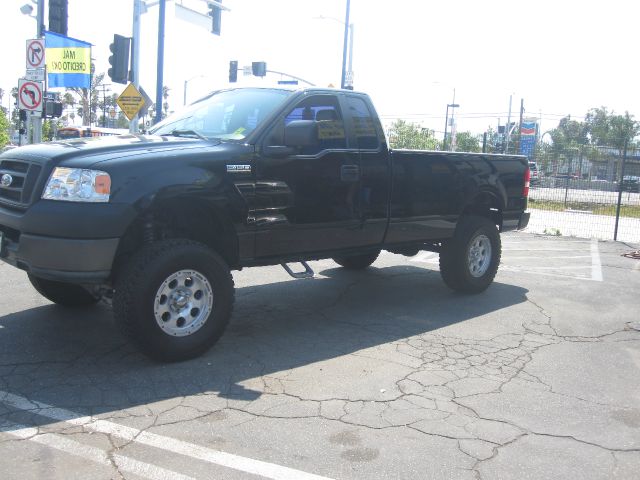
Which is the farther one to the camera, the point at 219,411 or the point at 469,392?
the point at 469,392

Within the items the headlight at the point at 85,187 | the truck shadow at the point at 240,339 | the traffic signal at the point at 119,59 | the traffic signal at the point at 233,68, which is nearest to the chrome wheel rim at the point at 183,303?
the truck shadow at the point at 240,339

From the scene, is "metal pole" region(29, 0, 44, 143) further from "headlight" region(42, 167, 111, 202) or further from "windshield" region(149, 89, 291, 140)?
"headlight" region(42, 167, 111, 202)

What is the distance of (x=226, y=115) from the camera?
5.79 meters

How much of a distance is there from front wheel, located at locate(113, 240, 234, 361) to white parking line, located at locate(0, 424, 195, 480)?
108 cm

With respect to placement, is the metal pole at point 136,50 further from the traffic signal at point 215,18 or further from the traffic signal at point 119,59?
the traffic signal at point 215,18

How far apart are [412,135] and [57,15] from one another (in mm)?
23111

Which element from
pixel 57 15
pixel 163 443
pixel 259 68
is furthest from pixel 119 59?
pixel 163 443

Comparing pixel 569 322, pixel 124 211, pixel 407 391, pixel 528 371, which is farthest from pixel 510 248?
pixel 124 211

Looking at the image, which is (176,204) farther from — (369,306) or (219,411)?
(369,306)

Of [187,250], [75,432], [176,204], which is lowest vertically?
[75,432]

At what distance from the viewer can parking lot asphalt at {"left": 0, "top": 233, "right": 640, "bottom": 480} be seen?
11.5 feet

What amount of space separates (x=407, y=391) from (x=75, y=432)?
220cm

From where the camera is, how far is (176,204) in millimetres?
4969

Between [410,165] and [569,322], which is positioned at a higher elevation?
[410,165]
